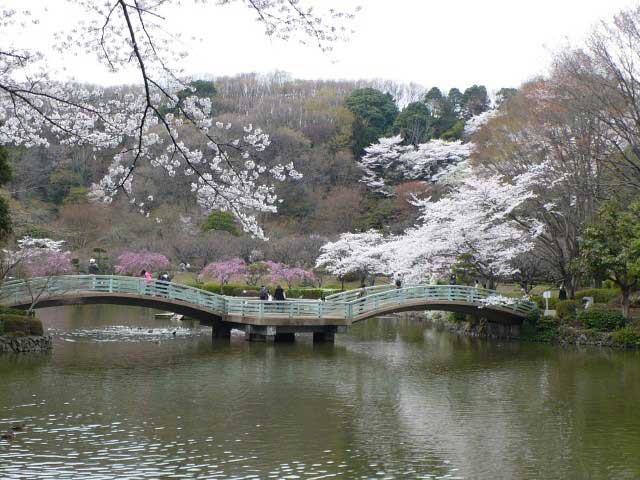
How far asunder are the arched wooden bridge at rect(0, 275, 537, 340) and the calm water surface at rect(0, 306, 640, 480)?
63.8 inches

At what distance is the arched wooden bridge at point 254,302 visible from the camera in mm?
21016

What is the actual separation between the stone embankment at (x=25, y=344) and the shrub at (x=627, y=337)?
16682 millimetres

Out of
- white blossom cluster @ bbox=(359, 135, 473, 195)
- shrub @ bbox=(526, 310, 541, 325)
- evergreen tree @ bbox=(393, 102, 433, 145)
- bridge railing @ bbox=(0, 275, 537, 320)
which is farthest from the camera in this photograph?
evergreen tree @ bbox=(393, 102, 433, 145)

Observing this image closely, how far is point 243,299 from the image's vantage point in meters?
23.1

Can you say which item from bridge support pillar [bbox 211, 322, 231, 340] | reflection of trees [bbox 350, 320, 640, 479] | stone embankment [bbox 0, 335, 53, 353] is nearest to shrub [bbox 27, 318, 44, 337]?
stone embankment [bbox 0, 335, 53, 353]

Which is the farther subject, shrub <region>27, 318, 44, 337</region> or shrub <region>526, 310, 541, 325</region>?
shrub <region>526, 310, 541, 325</region>

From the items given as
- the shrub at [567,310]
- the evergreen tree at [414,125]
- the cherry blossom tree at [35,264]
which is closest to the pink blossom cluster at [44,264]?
the cherry blossom tree at [35,264]

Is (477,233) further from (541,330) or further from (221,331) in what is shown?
(221,331)

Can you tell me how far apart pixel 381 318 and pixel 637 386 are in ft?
71.2

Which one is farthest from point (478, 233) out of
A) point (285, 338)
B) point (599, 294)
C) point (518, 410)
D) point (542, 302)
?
point (518, 410)

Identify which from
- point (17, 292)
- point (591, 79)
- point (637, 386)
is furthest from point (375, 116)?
point (637, 386)

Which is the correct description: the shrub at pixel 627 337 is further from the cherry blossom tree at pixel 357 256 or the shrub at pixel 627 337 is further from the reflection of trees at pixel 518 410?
the cherry blossom tree at pixel 357 256

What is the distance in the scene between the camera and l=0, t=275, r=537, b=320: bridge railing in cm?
2059

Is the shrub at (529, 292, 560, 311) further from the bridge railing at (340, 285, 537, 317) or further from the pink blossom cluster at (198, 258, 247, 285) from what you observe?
the pink blossom cluster at (198, 258, 247, 285)
